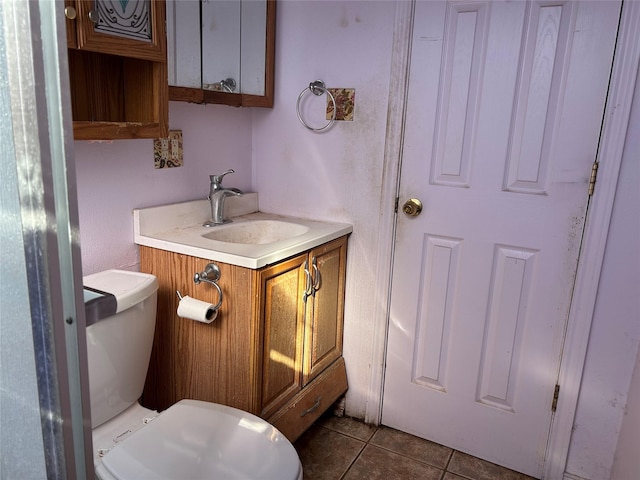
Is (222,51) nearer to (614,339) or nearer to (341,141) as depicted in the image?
(341,141)

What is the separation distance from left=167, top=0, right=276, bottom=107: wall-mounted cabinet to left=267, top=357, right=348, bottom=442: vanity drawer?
1107 millimetres

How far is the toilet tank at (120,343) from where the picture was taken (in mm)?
1327

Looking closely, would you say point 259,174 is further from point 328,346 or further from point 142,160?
point 328,346

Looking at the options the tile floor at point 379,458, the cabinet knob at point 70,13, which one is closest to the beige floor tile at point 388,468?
the tile floor at point 379,458

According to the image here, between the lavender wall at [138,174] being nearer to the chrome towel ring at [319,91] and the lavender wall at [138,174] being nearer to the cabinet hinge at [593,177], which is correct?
the chrome towel ring at [319,91]

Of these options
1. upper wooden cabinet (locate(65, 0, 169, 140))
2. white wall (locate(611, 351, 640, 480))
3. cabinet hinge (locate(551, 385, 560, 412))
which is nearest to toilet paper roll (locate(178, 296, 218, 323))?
upper wooden cabinet (locate(65, 0, 169, 140))

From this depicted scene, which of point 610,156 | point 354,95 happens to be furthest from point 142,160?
point 610,156

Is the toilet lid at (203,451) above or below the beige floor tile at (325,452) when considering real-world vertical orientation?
above

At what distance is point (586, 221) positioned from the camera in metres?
1.65

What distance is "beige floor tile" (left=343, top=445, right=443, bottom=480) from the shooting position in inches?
72.6

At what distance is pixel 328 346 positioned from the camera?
6.70ft

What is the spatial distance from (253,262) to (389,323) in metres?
0.76

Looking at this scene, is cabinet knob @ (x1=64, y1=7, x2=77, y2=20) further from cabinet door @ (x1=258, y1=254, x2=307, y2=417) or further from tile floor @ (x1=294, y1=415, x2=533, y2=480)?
tile floor @ (x1=294, y1=415, x2=533, y2=480)

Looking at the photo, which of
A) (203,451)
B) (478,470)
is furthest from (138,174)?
(478,470)
